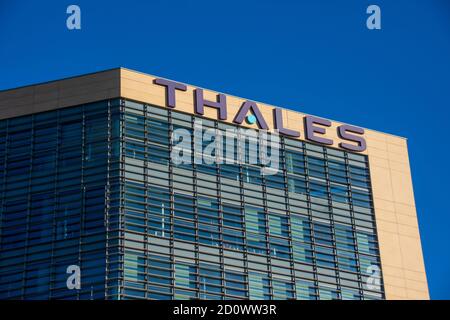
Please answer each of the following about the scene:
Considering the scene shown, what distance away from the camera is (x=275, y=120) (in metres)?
106

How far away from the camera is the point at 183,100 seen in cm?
10131

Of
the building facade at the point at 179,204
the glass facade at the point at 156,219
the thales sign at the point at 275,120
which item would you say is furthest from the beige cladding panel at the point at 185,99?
the glass facade at the point at 156,219

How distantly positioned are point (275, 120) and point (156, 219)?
18.0m

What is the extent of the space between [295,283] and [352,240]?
9.17m

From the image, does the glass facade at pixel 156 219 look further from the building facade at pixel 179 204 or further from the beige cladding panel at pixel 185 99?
the beige cladding panel at pixel 185 99

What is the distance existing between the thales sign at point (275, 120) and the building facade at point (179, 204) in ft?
0.40

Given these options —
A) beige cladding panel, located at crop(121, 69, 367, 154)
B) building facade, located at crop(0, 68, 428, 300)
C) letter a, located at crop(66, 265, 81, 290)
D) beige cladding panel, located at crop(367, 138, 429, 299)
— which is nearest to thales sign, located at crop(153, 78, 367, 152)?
building facade, located at crop(0, 68, 428, 300)

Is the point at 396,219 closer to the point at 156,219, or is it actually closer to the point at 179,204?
the point at 179,204

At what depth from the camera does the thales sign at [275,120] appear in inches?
3959

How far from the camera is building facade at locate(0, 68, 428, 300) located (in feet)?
304
